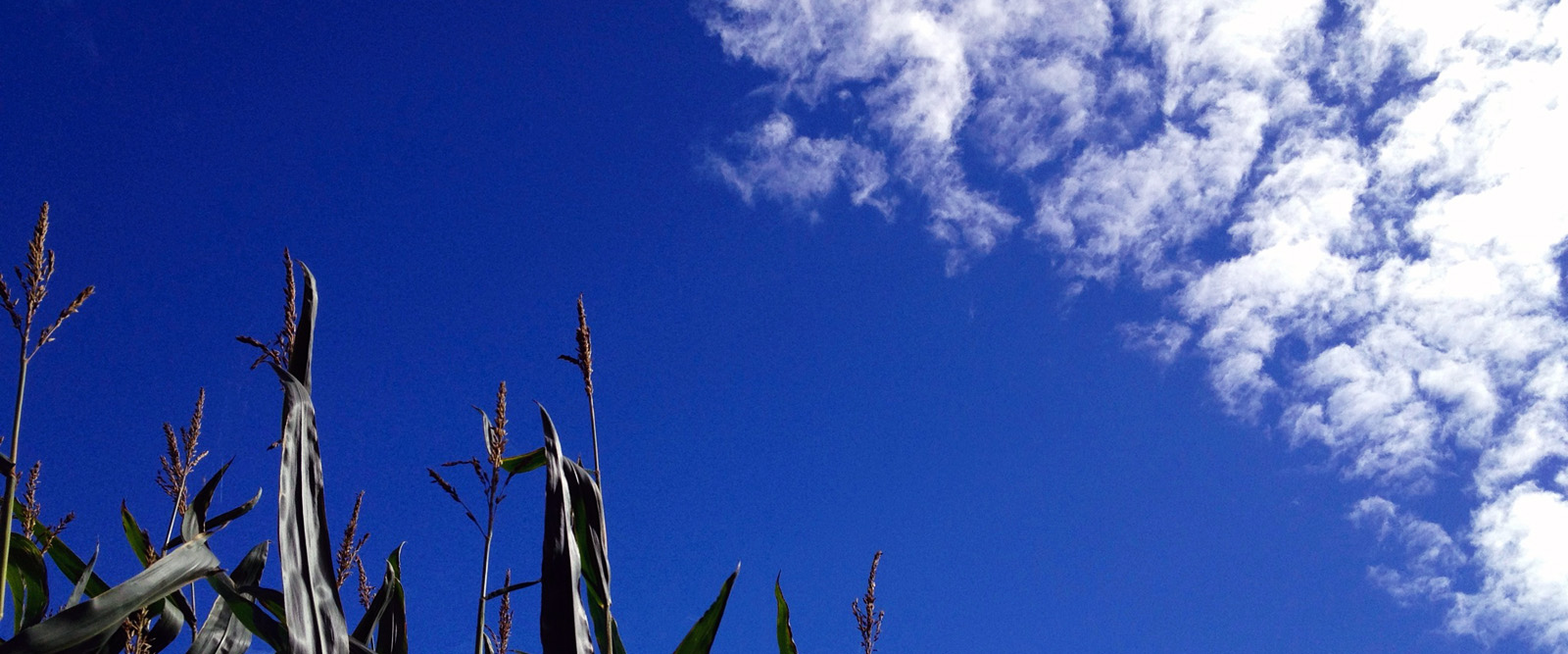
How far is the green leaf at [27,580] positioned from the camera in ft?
5.48

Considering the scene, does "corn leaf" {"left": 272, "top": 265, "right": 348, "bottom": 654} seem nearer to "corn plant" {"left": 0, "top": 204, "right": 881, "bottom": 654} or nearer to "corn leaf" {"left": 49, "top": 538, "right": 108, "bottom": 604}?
"corn plant" {"left": 0, "top": 204, "right": 881, "bottom": 654}

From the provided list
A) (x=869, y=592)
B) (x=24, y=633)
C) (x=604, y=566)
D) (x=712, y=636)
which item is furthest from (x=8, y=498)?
(x=869, y=592)

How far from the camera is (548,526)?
4.85 ft

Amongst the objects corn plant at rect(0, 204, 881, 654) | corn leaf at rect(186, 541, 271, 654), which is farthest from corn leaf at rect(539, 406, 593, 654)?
corn leaf at rect(186, 541, 271, 654)

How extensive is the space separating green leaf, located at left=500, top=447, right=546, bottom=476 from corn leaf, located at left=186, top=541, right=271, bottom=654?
1.46 feet

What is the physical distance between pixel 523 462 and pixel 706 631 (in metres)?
0.50

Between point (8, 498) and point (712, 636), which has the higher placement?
point (712, 636)

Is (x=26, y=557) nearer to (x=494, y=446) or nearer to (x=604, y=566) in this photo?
(x=494, y=446)

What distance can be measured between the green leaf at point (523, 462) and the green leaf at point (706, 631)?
1.47 feet

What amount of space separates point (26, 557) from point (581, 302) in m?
1.02

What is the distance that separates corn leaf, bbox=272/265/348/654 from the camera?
4.12 feet

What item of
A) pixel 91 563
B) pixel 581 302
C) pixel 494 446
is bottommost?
pixel 91 563

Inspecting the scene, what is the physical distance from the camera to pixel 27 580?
1697 mm

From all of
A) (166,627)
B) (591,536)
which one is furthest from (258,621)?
(591,536)
